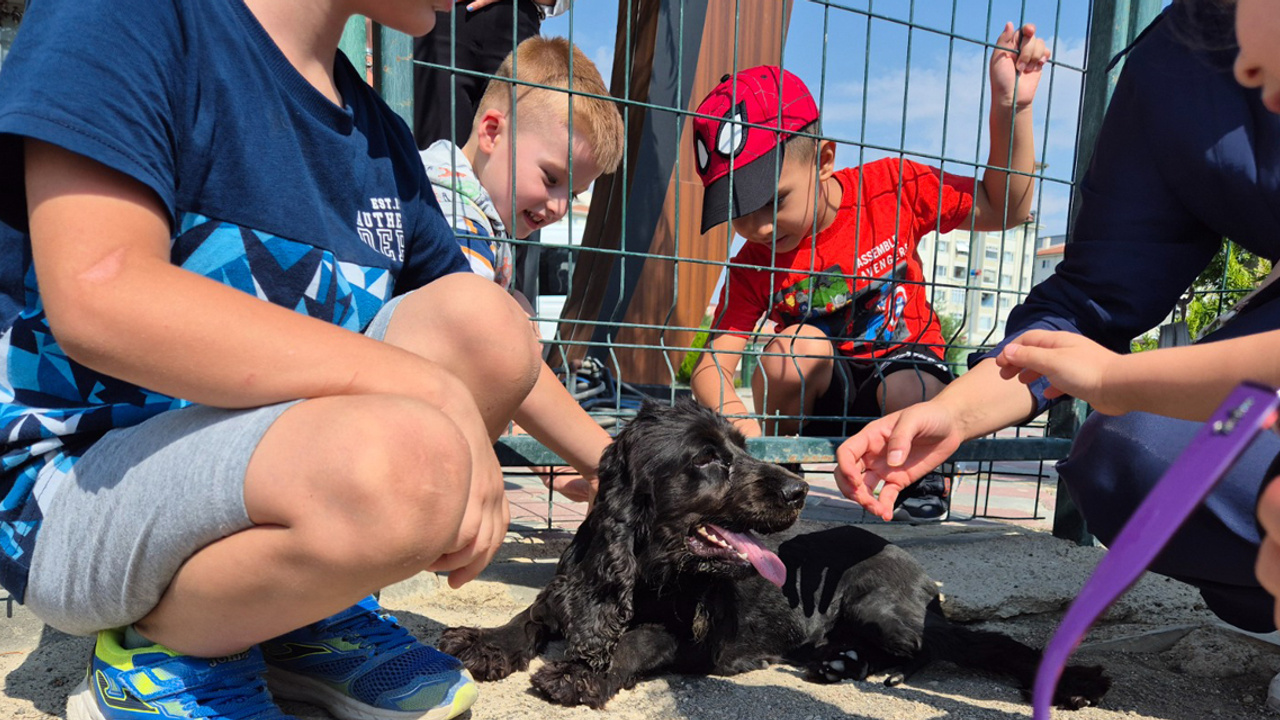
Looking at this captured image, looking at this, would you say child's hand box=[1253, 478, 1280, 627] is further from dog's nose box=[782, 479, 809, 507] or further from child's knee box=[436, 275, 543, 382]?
dog's nose box=[782, 479, 809, 507]

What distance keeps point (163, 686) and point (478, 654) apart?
0.76 meters

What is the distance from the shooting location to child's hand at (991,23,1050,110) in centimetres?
321

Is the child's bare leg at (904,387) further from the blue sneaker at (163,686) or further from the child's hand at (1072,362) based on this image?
the blue sneaker at (163,686)

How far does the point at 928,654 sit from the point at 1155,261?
112cm

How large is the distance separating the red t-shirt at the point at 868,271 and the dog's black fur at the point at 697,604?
112 centimetres

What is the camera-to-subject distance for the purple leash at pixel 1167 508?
576mm

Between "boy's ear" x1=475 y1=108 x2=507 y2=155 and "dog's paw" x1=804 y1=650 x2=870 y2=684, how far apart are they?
1.90 metres

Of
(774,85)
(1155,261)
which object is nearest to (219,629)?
(1155,261)

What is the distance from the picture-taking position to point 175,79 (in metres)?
1.31

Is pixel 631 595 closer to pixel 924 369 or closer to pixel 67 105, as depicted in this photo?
pixel 67 105

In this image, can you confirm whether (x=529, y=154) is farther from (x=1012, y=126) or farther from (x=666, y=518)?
(x=1012, y=126)

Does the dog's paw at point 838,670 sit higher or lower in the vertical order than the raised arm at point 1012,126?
lower

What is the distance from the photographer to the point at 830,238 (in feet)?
12.5

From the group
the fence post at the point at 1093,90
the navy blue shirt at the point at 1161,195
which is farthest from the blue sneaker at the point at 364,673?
the fence post at the point at 1093,90
